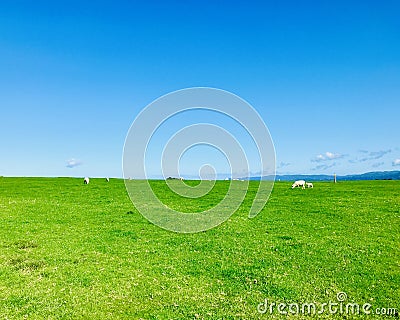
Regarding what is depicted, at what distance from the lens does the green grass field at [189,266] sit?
41.1 ft

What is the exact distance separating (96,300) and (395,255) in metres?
13.5

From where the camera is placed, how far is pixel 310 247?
18.8 metres

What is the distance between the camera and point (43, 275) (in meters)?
15.1

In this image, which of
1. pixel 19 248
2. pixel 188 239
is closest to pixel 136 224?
pixel 188 239

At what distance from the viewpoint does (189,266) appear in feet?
52.9

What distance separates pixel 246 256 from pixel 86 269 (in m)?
7.16

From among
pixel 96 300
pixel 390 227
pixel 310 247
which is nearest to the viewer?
pixel 96 300

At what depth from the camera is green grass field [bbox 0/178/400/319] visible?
1252 cm

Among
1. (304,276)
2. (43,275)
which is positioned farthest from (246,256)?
(43,275)

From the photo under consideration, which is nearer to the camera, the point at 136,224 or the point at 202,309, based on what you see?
the point at 202,309

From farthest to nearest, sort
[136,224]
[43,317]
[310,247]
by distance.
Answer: [136,224] → [310,247] → [43,317]

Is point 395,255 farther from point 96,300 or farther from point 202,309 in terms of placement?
point 96,300

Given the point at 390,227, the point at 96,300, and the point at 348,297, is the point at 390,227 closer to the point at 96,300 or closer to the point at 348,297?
the point at 348,297

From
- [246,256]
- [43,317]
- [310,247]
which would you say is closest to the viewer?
[43,317]
